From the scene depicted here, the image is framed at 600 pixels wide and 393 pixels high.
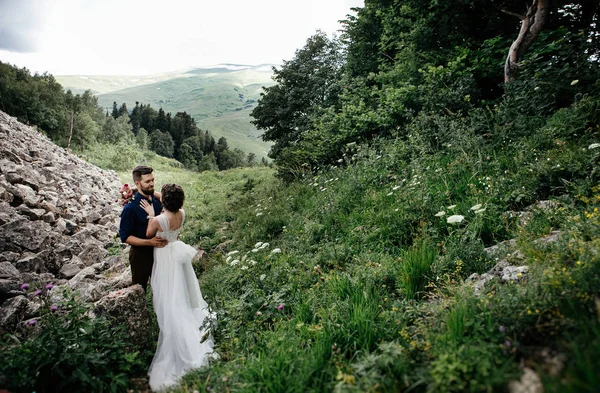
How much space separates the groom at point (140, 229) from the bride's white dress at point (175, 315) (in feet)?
0.91

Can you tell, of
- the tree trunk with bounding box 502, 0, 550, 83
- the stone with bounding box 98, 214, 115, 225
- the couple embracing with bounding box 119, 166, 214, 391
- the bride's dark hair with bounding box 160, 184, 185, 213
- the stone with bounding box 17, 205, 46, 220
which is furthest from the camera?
the stone with bounding box 98, 214, 115, 225

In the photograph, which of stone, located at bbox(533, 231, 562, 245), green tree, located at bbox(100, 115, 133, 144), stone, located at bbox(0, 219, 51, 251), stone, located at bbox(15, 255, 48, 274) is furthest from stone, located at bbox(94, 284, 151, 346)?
green tree, located at bbox(100, 115, 133, 144)

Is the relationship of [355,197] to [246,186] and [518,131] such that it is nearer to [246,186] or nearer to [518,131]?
[518,131]

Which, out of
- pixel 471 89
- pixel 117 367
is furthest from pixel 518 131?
pixel 117 367

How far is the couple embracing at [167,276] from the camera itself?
3.68 meters

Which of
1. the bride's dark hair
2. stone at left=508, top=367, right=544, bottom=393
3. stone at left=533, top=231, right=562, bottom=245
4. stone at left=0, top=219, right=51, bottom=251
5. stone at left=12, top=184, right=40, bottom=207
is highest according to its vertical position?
the bride's dark hair

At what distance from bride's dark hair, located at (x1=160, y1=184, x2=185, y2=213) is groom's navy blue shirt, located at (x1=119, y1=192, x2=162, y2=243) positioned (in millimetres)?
633

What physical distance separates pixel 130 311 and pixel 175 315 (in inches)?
22.4

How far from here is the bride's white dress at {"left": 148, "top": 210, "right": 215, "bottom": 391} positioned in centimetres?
359

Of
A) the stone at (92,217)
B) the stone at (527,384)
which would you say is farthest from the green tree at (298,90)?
the stone at (527,384)

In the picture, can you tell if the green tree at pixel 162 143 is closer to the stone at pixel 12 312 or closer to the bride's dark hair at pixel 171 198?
the stone at pixel 12 312

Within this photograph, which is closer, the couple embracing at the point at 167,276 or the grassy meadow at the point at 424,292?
the grassy meadow at the point at 424,292

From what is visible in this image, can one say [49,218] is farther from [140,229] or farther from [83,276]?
[140,229]

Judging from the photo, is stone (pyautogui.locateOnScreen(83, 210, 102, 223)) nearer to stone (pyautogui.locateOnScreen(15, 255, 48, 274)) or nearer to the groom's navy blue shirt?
stone (pyautogui.locateOnScreen(15, 255, 48, 274))
